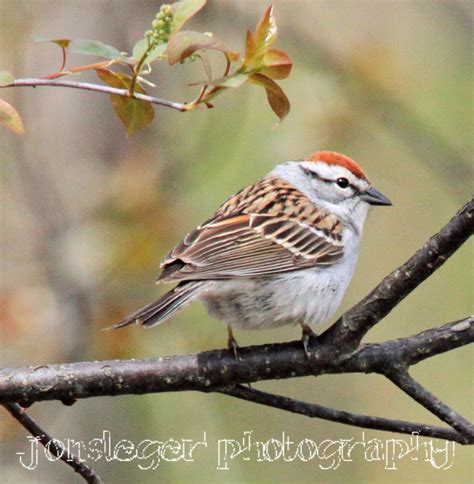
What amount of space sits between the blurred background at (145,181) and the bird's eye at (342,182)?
42 cm

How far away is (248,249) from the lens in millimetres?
3643

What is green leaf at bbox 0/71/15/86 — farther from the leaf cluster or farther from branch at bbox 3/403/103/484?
branch at bbox 3/403/103/484

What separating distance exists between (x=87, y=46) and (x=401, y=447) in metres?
4.31

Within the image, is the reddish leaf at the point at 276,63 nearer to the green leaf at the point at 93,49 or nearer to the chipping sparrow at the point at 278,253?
the green leaf at the point at 93,49

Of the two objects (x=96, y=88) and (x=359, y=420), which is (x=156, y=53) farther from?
(x=359, y=420)

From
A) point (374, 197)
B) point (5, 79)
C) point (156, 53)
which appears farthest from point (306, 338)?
point (374, 197)

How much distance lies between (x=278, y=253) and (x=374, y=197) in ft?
2.52

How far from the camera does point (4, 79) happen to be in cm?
207

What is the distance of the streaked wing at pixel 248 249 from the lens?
133 inches

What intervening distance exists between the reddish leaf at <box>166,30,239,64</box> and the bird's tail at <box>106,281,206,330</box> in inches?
37.8

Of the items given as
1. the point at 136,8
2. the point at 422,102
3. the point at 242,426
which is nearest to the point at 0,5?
the point at 136,8

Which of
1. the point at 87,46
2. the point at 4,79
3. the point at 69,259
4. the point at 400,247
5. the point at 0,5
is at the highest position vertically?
the point at 0,5

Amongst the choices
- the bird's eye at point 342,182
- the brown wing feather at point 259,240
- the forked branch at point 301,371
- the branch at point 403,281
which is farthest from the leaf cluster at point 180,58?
the bird's eye at point 342,182

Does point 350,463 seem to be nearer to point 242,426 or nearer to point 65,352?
point 242,426
